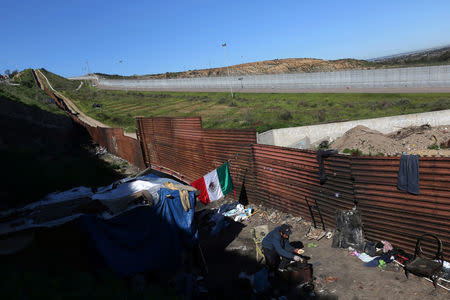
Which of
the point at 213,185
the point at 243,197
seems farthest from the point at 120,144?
the point at 213,185

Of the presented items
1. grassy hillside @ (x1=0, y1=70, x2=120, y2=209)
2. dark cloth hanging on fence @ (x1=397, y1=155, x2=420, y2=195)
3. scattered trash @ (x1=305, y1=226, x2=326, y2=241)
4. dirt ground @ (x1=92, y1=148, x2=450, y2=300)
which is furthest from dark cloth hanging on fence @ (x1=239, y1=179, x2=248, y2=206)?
grassy hillside @ (x1=0, y1=70, x2=120, y2=209)

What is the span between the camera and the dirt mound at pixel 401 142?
15.7 m

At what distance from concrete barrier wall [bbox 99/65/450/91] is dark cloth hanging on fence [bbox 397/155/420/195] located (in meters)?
39.5

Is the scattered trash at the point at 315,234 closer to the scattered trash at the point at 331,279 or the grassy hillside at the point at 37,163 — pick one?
the scattered trash at the point at 331,279

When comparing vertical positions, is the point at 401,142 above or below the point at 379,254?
below

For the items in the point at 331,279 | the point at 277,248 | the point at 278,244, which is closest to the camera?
the point at 331,279

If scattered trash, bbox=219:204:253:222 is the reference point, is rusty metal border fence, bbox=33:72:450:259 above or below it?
above

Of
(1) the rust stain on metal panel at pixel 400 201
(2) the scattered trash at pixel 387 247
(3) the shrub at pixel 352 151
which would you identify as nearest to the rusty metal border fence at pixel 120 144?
(3) the shrub at pixel 352 151

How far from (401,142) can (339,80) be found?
33.0 metres

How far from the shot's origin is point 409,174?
5562 millimetres

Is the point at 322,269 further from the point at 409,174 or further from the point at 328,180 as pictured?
the point at 409,174

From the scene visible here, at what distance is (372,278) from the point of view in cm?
550

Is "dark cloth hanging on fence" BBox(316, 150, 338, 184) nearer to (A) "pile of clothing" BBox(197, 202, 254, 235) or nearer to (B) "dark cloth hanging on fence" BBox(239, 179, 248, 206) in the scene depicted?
(A) "pile of clothing" BBox(197, 202, 254, 235)

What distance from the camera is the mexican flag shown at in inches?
353
